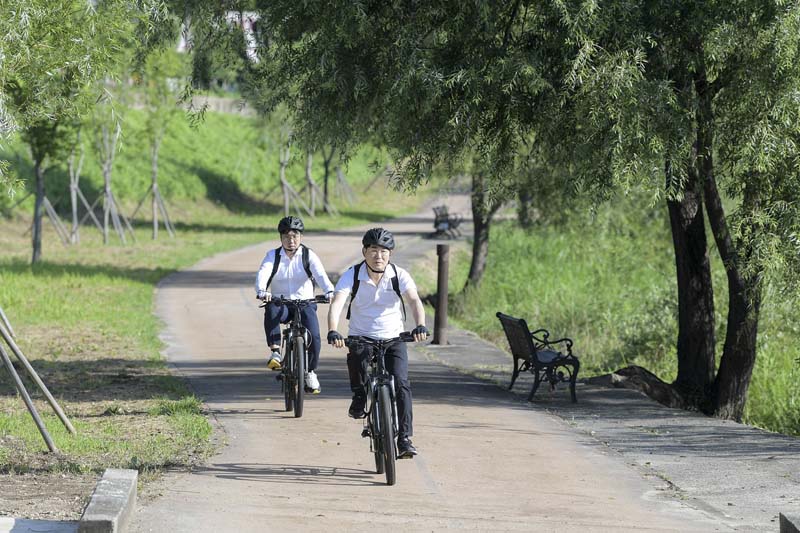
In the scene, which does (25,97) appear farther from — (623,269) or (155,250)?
(155,250)

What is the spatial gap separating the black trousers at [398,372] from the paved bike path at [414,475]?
0.41m

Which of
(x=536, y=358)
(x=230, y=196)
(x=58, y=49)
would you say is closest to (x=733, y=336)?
(x=536, y=358)

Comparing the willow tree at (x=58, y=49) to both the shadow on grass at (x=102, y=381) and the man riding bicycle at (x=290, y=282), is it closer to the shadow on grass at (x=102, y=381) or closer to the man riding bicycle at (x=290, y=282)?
the man riding bicycle at (x=290, y=282)

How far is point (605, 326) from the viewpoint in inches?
869

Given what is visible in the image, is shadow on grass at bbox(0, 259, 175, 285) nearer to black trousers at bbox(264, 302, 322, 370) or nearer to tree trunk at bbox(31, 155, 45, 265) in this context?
tree trunk at bbox(31, 155, 45, 265)

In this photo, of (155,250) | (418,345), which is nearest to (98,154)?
(155,250)

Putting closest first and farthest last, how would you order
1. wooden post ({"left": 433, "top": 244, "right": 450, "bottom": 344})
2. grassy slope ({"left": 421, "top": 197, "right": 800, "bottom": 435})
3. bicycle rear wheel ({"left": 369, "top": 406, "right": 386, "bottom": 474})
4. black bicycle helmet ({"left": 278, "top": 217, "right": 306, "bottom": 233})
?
bicycle rear wheel ({"left": 369, "top": 406, "right": 386, "bottom": 474}) → black bicycle helmet ({"left": 278, "top": 217, "right": 306, "bottom": 233}) → grassy slope ({"left": 421, "top": 197, "right": 800, "bottom": 435}) → wooden post ({"left": 433, "top": 244, "right": 450, "bottom": 344})

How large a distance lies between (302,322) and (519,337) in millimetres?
2921

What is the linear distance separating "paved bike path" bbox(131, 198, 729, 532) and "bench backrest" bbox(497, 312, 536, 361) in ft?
1.65

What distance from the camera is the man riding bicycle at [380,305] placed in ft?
26.7

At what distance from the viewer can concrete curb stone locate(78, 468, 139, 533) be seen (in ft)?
19.5

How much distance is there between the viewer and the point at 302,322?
35.3 ft

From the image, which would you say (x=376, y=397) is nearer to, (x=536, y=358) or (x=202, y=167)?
(x=536, y=358)

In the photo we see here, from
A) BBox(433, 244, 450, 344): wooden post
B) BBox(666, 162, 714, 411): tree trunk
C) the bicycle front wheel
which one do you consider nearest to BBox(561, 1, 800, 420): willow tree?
BBox(666, 162, 714, 411): tree trunk
